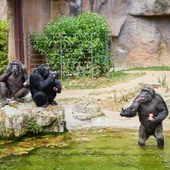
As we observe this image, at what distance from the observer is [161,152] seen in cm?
641

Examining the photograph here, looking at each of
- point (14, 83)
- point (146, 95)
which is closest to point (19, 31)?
point (14, 83)

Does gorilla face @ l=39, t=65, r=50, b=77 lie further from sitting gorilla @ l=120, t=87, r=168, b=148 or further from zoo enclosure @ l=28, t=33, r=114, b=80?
zoo enclosure @ l=28, t=33, r=114, b=80

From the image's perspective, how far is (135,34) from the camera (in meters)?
20.2

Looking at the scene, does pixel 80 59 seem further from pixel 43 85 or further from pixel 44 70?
pixel 43 85

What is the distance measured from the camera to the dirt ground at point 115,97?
337 inches

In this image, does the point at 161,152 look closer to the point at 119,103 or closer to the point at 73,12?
the point at 119,103

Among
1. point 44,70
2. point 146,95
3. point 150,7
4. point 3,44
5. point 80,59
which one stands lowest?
point 146,95

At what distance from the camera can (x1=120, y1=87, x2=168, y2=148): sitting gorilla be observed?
6.55 metres

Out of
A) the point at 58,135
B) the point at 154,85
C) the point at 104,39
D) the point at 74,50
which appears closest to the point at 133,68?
the point at 104,39

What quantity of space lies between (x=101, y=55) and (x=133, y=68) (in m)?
4.02

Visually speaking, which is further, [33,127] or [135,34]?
[135,34]

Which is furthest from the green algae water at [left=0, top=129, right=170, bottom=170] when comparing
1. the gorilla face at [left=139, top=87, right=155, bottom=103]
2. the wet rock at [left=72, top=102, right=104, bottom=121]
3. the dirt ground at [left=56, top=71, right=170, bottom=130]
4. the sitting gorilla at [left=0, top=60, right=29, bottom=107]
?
the sitting gorilla at [left=0, top=60, right=29, bottom=107]

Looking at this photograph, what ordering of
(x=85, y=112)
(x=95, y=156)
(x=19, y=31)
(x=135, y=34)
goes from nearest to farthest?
(x=95, y=156)
(x=85, y=112)
(x=19, y=31)
(x=135, y=34)

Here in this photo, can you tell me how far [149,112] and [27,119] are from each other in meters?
2.12
